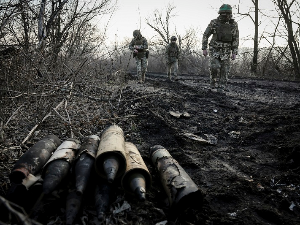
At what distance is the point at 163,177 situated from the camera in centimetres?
224

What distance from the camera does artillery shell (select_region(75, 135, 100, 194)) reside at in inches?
75.9

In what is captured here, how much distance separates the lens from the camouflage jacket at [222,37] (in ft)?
22.2

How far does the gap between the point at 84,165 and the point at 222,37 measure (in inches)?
237

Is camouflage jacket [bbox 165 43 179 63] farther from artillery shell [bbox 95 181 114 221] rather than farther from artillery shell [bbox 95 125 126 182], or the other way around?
artillery shell [bbox 95 181 114 221]

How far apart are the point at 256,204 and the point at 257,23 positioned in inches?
621

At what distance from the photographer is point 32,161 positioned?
2141 mm

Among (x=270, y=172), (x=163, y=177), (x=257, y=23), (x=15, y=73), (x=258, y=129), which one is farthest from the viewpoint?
(x=257, y=23)

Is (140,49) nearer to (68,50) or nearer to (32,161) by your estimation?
(68,50)

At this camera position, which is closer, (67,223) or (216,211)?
(67,223)

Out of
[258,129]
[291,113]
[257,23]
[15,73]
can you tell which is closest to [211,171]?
[258,129]

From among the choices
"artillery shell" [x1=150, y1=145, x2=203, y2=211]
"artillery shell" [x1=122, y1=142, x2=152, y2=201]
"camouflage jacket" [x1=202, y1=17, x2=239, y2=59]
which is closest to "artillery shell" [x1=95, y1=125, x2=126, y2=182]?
"artillery shell" [x1=122, y1=142, x2=152, y2=201]

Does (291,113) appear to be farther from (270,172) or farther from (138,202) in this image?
(138,202)

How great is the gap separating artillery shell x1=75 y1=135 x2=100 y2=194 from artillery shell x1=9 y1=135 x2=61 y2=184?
357 mm

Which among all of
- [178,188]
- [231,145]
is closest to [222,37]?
[231,145]
